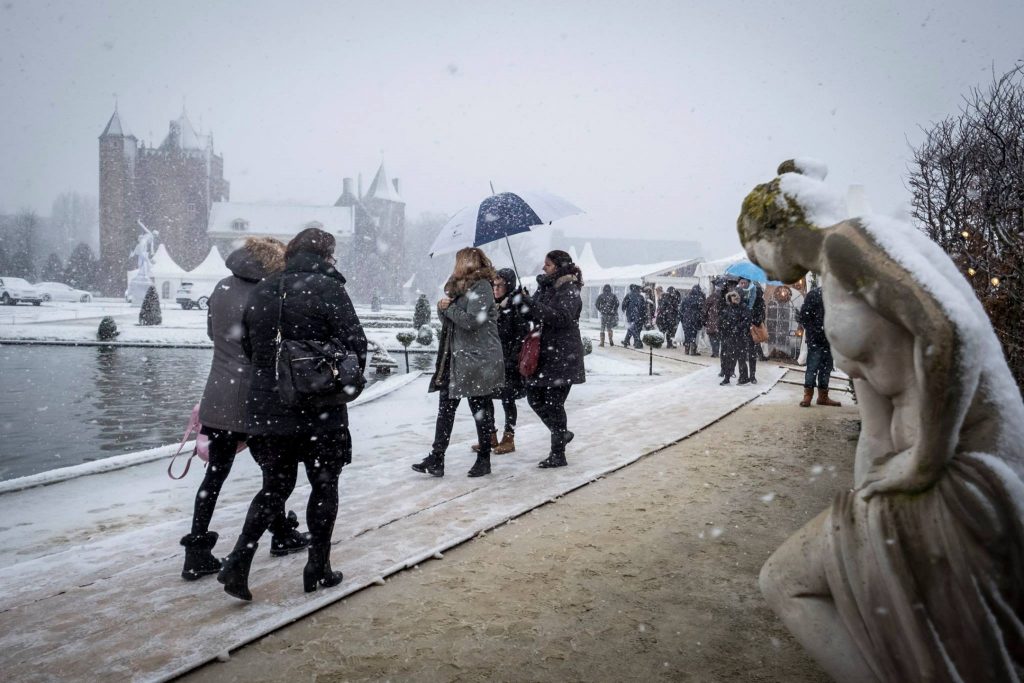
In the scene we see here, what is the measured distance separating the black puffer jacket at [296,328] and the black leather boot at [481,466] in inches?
84.5

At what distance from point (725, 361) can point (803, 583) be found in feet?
31.6

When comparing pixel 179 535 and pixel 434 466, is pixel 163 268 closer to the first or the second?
pixel 434 466

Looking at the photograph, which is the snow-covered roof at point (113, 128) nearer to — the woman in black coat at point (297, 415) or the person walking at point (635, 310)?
the person walking at point (635, 310)

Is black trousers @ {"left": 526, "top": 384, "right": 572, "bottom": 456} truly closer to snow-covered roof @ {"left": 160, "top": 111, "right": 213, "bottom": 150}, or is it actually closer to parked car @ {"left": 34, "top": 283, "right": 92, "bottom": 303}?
parked car @ {"left": 34, "top": 283, "right": 92, "bottom": 303}

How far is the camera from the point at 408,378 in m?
11.9

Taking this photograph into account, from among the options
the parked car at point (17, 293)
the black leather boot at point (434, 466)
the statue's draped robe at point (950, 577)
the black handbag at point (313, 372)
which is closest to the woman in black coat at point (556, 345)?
the black leather boot at point (434, 466)

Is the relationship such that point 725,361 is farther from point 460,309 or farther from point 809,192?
point 809,192

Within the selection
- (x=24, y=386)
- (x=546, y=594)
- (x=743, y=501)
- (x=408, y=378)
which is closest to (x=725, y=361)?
(x=408, y=378)

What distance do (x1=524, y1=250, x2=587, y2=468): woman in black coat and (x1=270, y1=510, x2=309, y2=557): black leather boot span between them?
2227mm

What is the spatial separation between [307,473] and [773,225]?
2.23 meters

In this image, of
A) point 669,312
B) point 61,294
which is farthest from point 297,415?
point 61,294

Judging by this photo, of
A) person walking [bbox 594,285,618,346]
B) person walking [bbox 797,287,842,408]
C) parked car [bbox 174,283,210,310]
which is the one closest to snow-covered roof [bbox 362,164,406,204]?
parked car [bbox 174,283,210,310]

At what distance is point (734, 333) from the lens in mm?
10641

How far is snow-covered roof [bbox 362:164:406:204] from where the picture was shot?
275 feet
